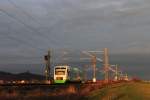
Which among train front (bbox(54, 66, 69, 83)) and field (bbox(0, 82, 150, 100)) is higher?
train front (bbox(54, 66, 69, 83))

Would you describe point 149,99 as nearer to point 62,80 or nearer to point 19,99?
point 19,99

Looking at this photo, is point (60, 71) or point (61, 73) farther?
point (60, 71)

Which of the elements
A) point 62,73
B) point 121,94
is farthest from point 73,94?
point 62,73

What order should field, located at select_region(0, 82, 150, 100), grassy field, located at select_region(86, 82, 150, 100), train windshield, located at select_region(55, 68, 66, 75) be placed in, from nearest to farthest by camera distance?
field, located at select_region(0, 82, 150, 100)
grassy field, located at select_region(86, 82, 150, 100)
train windshield, located at select_region(55, 68, 66, 75)

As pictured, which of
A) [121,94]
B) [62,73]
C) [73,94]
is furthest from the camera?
[62,73]

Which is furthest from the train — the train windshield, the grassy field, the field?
the grassy field

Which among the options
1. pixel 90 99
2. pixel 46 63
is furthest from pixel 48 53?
pixel 90 99

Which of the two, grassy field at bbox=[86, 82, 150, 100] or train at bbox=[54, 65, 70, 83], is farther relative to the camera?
train at bbox=[54, 65, 70, 83]

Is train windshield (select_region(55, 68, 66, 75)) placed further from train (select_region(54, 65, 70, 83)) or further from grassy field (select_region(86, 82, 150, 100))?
grassy field (select_region(86, 82, 150, 100))

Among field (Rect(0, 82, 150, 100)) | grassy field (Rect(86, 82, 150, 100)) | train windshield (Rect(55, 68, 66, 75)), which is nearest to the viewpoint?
field (Rect(0, 82, 150, 100))

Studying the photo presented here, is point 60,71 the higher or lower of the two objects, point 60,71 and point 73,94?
the higher

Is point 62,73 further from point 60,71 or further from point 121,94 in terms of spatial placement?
point 121,94

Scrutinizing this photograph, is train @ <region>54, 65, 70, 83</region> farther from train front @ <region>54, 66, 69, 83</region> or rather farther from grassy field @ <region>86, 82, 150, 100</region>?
grassy field @ <region>86, 82, 150, 100</region>

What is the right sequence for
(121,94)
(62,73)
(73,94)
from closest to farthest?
(73,94) < (121,94) < (62,73)
